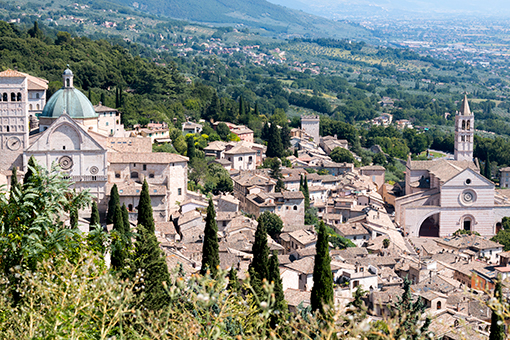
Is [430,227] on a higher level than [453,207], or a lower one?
lower

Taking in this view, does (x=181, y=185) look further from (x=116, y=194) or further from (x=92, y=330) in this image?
(x=92, y=330)

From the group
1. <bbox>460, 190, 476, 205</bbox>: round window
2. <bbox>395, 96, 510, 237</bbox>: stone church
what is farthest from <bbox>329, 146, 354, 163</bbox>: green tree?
<bbox>460, 190, 476, 205</bbox>: round window

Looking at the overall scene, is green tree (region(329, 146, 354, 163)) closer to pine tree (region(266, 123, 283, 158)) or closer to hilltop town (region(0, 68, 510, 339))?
hilltop town (region(0, 68, 510, 339))

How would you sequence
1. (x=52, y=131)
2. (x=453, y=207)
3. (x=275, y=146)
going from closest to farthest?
1. (x=52, y=131)
2. (x=453, y=207)
3. (x=275, y=146)

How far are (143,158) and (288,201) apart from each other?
9.45 m

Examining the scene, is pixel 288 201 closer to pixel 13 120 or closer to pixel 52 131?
pixel 52 131

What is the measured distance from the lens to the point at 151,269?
19.0 meters

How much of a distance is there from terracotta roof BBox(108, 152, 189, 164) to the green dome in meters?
3.01

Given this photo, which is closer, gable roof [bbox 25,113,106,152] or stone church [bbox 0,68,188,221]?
gable roof [bbox 25,113,106,152]

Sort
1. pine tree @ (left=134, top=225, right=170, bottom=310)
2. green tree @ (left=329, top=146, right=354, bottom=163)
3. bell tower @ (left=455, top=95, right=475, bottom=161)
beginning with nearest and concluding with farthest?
pine tree @ (left=134, top=225, right=170, bottom=310) → bell tower @ (left=455, top=95, right=475, bottom=161) → green tree @ (left=329, top=146, right=354, bottom=163)

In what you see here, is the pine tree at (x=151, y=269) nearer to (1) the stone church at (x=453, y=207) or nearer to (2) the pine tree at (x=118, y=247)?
(2) the pine tree at (x=118, y=247)

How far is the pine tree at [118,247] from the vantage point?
15236 mm

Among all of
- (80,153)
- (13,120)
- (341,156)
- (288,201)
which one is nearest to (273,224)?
(288,201)

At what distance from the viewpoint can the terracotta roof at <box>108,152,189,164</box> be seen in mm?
37281
